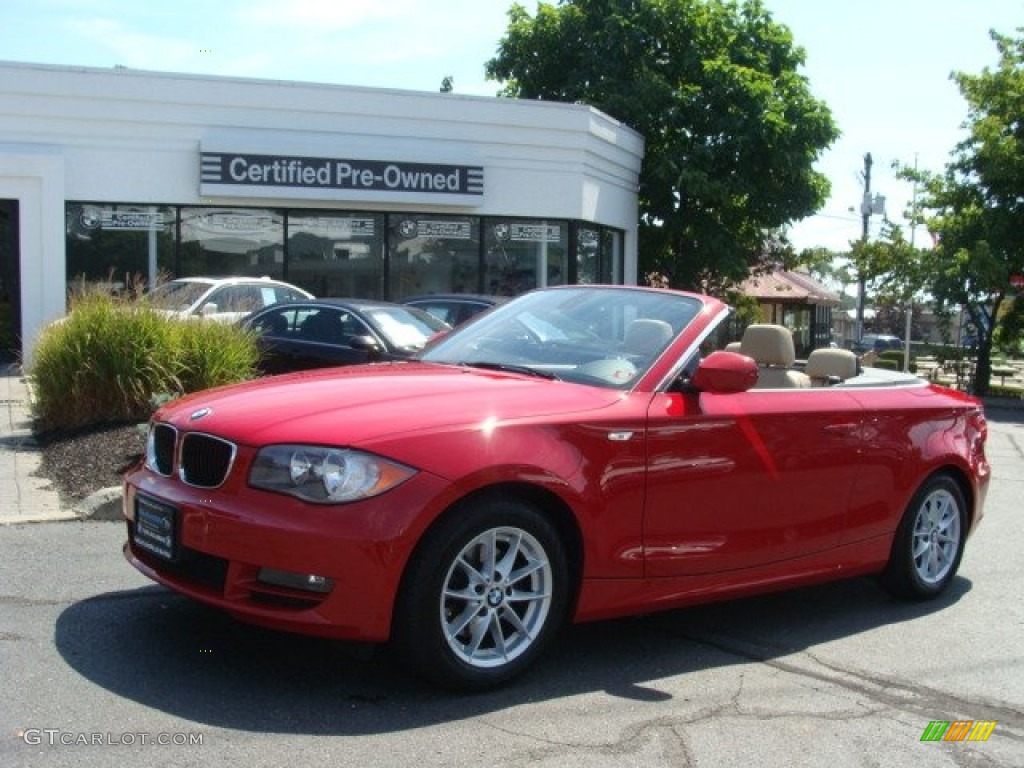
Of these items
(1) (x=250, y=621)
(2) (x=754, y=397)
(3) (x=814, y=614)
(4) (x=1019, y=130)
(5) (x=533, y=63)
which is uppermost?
(5) (x=533, y=63)

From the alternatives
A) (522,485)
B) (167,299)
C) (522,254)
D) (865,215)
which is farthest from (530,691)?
(865,215)

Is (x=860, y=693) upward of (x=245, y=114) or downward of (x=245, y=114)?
downward

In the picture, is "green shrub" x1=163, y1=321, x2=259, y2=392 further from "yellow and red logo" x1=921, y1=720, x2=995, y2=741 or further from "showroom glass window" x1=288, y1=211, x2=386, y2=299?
"showroom glass window" x1=288, y1=211, x2=386, y2=299

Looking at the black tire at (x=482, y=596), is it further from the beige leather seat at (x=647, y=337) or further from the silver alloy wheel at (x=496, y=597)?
the beige leather seat at (x=647, y=337)

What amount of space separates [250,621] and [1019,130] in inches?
992

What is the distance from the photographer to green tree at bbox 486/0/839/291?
85.9ft

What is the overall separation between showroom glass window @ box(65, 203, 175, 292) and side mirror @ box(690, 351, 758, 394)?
15.2 meters

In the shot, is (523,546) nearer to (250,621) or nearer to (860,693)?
(250,621)

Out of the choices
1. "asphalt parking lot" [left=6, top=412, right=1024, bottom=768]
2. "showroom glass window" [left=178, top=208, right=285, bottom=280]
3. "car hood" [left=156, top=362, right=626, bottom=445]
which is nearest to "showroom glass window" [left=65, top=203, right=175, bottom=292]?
"showroom glass window" [left=178, top=208, right=285, bottom=280]

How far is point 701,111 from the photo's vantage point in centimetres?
2658

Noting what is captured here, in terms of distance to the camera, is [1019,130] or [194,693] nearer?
[194,693]

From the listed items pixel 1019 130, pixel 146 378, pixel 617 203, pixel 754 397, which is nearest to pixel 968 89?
pixel 1019 130

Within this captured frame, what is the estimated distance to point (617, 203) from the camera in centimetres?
2498

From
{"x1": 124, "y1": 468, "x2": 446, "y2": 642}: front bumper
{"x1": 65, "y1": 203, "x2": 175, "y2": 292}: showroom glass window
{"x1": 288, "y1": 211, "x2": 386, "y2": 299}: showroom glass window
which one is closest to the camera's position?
{"x1": 124, "y1": 468, "x2": 446, "y2": 642}: front bumper
